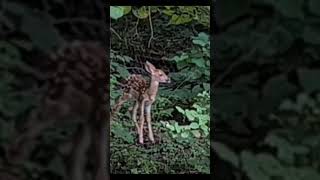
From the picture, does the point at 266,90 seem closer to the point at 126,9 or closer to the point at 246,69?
the point at 246,69

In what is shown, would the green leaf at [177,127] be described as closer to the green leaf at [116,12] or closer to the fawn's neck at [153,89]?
the fawn's neck at [153,89]

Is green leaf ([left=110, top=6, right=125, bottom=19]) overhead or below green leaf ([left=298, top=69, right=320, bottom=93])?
overhead

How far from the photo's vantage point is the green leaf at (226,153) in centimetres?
436

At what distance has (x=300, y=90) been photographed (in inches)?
171

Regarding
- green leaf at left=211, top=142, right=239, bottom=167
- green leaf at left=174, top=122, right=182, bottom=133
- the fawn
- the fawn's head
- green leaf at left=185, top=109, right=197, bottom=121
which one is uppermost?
the fawn's head

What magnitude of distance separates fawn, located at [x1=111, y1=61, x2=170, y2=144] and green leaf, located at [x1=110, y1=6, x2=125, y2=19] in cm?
29

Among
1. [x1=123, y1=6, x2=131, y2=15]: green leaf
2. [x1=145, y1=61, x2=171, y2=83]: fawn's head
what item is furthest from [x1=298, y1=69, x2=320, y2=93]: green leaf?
[x1=123, y1=6, x2=131, y2=15]: green leaf

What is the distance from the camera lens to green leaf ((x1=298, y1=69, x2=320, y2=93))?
4316 millimetres

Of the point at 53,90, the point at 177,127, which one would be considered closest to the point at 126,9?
the point at 53,90

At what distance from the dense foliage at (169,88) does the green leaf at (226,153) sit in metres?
0.11

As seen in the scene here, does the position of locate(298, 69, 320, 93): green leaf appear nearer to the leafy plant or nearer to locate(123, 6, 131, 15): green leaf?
the leafy plant

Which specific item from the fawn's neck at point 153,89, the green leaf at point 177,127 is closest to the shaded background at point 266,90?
the green leaf at point 177,127

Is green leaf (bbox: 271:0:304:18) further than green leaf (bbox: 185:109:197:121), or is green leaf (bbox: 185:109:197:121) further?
green leaf (bbox: 185:109:197:121)

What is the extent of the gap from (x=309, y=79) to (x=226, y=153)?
567 mm
